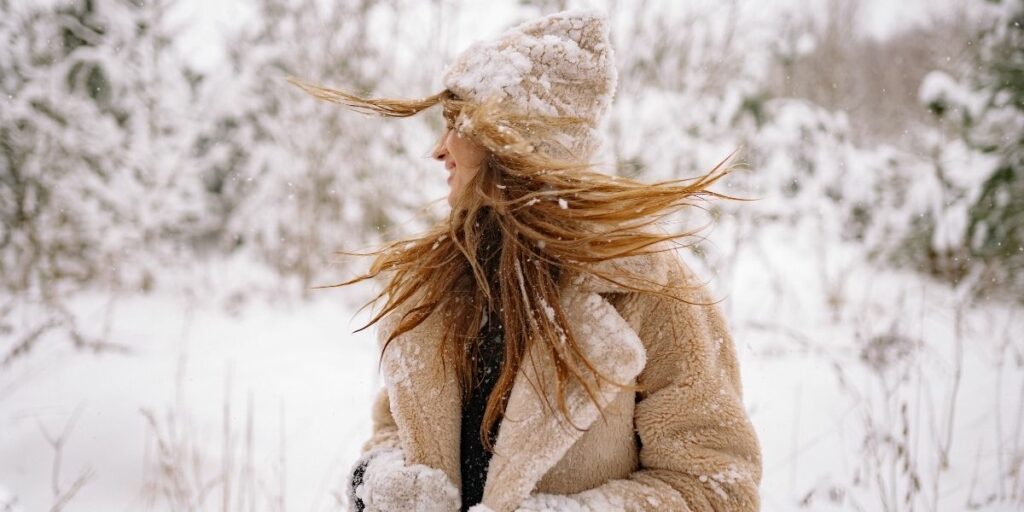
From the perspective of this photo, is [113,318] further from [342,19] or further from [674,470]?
[674,470]

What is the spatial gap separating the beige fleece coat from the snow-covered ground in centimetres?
124

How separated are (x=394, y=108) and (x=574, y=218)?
593 mm

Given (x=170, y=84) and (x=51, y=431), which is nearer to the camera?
(x=51, y=431)

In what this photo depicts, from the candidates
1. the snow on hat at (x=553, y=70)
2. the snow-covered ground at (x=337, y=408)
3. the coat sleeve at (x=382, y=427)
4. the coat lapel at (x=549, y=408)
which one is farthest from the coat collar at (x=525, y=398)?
the snow-covered ground at (x=337, y=408)

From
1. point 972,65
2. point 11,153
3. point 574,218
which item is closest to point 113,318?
point 11,153

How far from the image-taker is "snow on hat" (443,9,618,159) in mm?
1276

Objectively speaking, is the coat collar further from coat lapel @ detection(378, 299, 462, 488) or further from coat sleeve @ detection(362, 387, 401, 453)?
coat sleeve @ detection(362, 387, 401, 453)

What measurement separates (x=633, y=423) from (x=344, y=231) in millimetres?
7387

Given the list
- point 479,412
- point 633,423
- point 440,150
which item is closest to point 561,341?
point 633,423

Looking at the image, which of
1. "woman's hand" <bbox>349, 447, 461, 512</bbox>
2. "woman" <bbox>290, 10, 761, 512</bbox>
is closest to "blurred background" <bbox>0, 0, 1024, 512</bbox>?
"woman's hand" <bbox>349, 447, 461, 512</bbox>

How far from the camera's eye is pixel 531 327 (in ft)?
4.20

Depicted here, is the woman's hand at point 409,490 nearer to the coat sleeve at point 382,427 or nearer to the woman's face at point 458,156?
the coat sleeve at point 382,427

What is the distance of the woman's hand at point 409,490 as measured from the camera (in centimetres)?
124

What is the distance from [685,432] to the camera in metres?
1.17
